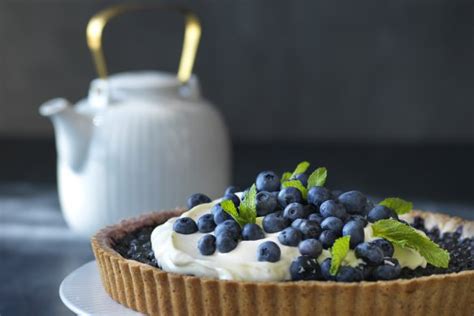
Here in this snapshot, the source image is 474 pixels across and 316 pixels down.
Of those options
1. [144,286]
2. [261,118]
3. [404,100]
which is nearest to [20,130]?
[261,118]

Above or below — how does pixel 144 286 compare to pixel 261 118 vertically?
above

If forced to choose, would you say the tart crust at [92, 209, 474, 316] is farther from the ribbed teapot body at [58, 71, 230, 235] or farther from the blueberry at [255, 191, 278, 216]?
the ribbed teapot body at [58, 71, 230, 235]

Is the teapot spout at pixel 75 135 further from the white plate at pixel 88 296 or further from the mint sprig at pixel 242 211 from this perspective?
the mint sprig at pixel 242 211

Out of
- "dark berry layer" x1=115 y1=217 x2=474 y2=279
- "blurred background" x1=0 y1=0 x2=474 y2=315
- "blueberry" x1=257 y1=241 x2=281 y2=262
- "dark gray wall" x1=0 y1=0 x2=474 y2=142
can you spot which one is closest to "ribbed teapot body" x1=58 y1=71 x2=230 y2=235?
"dark berry layer" x1=115 y1=217 x2=474 y2=279

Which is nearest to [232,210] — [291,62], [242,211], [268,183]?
[242,211]

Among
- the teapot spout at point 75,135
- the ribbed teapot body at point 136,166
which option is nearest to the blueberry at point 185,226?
the ribbed teapot body at point 136,166

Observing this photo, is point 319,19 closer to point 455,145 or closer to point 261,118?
point 261,118

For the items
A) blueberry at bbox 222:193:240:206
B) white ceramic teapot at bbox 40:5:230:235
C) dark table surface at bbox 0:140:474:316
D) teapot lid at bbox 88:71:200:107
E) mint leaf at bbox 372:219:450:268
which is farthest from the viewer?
teapot lid at bbox 88:71:200:107
